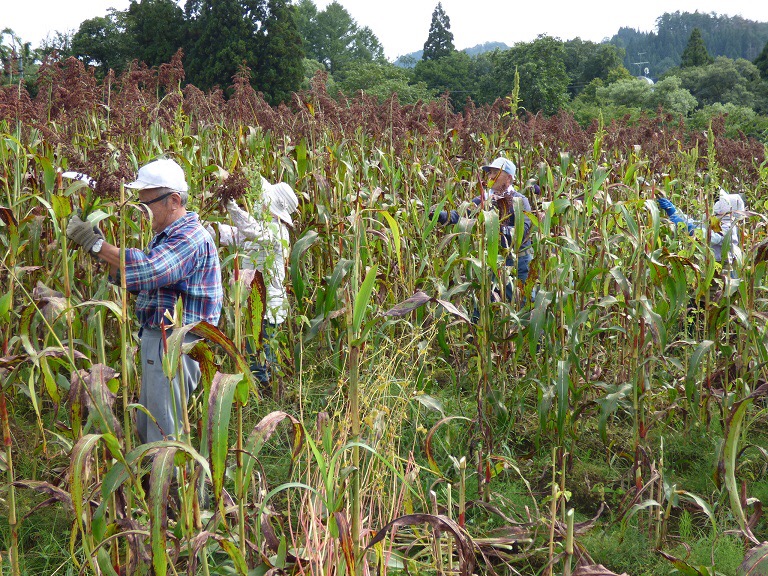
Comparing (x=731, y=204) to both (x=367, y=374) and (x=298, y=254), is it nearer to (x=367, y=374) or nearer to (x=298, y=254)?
(x=367, y=374)

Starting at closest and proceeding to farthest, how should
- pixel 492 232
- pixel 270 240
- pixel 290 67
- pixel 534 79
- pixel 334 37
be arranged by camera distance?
1. pixel 492 232
2. pixel 270 240
3. pixel 534 79
4. pixel 290 67
5. pixel 334 37

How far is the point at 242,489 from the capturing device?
1.97m

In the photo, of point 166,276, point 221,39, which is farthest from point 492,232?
point 221,39

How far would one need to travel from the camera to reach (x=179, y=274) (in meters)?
3.25

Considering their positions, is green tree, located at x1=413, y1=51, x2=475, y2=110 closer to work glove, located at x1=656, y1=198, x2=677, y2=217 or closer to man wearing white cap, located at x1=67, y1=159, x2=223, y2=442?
work glove, located at x1=656, y1=198, x2=677, y2=217

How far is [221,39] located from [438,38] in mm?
36151

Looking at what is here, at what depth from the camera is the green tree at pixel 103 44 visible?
26.1 m

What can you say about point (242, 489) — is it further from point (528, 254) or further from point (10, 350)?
point (528, 254)

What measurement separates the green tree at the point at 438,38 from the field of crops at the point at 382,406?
193 feet

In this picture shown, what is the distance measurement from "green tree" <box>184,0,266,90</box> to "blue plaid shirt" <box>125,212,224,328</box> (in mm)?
25252

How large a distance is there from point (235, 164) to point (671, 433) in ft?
10.8

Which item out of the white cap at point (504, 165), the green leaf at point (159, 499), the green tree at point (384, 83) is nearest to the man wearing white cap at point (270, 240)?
the white cap at point (504, 165)

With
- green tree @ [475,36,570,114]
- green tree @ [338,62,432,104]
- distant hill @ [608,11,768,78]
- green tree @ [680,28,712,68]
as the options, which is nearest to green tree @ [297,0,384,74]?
green tree @ [338,62,432,104]

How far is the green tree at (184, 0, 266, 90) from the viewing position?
1090 inches
